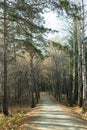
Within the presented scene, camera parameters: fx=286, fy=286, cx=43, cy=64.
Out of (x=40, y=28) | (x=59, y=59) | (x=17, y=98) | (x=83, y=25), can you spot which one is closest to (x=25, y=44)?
(x=40, y=28)

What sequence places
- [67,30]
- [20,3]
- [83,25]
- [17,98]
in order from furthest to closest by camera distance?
[17,98] < [67,30] < [83,25] < [20,3]

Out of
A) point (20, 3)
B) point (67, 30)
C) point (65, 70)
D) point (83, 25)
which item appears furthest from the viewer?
point (65, 70)

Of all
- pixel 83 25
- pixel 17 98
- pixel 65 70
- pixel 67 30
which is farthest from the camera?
pixel 65 70

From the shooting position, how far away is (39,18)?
603 inches

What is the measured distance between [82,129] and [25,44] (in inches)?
233

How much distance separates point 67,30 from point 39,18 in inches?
766

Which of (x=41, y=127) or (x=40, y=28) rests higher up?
(x=40, y=28)

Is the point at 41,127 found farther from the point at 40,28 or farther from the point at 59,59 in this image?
the point at 59,59

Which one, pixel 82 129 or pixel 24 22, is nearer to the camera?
pixel 82 129

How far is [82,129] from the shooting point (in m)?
11.7

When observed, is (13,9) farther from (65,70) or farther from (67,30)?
(65,70)

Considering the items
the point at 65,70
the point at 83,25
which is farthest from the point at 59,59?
the point at 83,25

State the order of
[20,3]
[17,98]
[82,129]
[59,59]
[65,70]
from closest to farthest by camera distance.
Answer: [82,129] < [20,3] < [17,98] < [59,59] < [65,70]

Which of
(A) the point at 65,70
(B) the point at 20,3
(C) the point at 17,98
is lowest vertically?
(C) the point at 17,98
